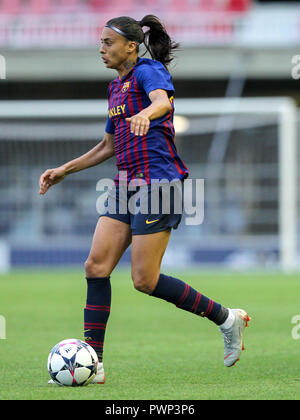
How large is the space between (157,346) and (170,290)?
1587 mm

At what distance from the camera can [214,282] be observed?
12188 mm

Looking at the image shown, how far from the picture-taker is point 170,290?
4.51m

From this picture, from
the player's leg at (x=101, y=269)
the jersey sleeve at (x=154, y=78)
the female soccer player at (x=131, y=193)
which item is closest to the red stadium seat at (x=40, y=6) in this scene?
the female soccer player at (x=131, y=193)

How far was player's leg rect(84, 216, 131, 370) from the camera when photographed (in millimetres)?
4477

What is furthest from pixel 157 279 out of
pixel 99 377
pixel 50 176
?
pixel 50 176

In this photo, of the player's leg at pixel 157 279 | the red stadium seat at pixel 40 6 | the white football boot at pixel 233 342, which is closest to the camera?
the player's leg at pixel 157 279

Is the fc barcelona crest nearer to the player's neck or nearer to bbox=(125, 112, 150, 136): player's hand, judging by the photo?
the player's neck

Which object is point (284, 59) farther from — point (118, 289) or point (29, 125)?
point (118, 289)

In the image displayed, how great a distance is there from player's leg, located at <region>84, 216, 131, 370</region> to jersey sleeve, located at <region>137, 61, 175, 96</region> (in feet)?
2.48

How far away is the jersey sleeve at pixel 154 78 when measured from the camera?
4293 millimetres

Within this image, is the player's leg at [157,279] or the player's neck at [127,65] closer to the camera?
the player's leg at [157,279]

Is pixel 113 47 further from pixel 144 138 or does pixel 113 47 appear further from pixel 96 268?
pixel 96 268

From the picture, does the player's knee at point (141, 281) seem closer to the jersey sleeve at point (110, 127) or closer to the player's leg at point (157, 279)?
the player's leg at point (157, 279)

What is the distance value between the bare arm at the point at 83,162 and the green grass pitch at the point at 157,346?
3.59 feet
